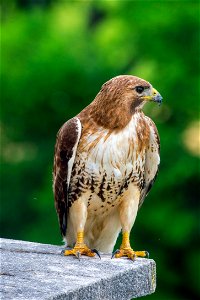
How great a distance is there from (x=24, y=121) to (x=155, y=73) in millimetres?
2927

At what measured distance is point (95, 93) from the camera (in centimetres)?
1717

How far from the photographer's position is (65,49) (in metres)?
18.0

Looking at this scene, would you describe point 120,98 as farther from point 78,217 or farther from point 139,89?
point 78,217

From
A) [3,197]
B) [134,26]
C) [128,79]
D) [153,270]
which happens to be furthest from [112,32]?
[153,270]

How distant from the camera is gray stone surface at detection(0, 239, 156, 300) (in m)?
4.30

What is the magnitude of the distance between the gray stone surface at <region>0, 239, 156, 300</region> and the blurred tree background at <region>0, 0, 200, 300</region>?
10.1 metres

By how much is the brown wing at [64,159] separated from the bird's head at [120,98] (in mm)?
162

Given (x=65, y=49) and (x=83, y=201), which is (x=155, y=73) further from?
(x=83, y=201)

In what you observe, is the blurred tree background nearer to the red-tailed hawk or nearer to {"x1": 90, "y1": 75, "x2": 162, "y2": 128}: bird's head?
the red-tailed hawk

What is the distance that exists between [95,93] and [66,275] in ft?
41.3

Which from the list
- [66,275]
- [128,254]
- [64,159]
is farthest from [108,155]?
[66,275]

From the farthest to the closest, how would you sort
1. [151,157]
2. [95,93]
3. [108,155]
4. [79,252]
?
1. [95,93]
2. [151,157]
3. [108,155]
4. [79,252]

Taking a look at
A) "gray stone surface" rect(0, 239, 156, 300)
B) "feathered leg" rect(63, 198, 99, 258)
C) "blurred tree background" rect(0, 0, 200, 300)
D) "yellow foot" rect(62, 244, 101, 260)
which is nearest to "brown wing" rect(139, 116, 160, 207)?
"feathered leg" rect(63, 198, 99, 258)

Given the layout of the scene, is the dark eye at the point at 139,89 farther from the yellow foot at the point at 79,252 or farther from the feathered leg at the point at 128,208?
the yellow foot at the point at 79,252
